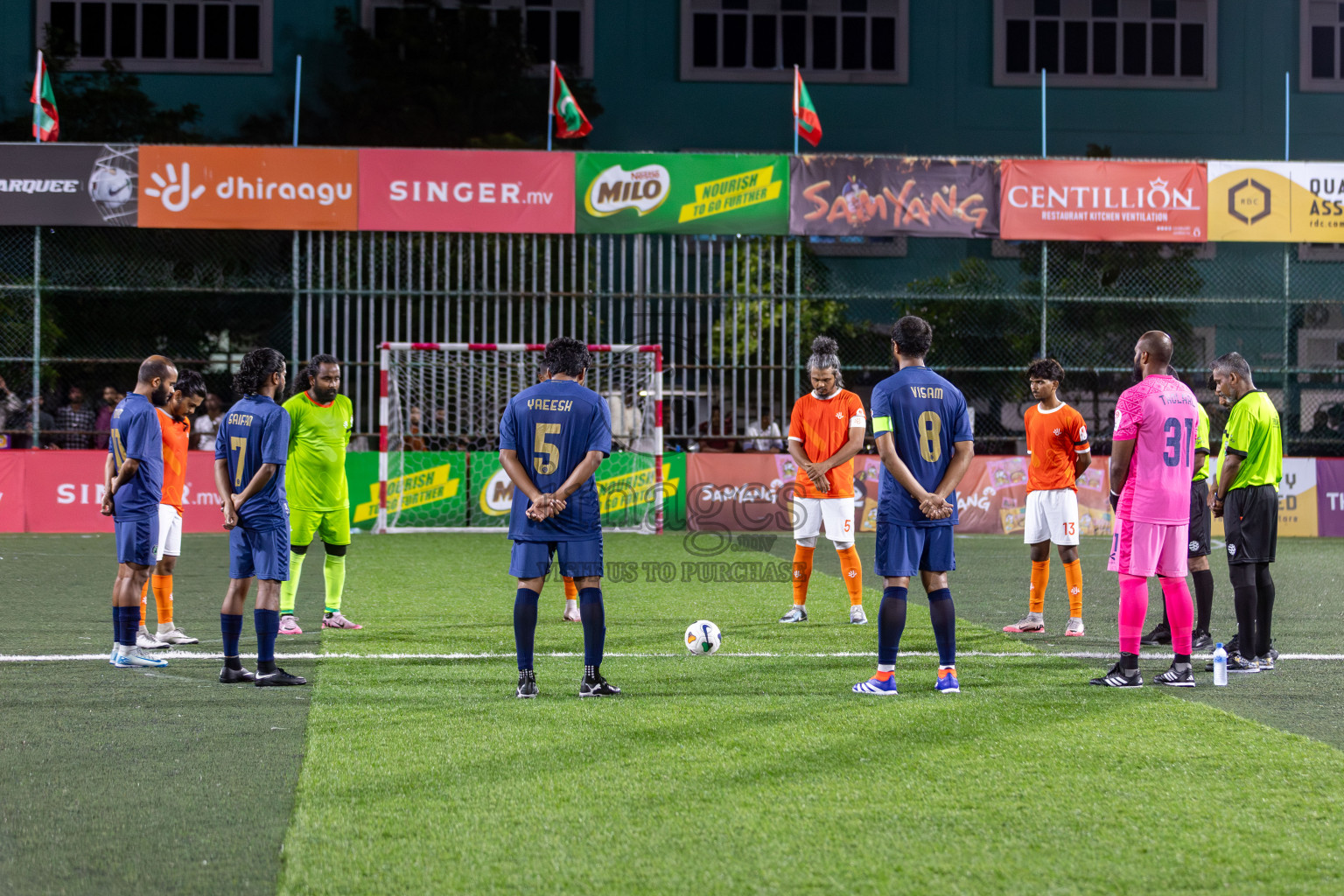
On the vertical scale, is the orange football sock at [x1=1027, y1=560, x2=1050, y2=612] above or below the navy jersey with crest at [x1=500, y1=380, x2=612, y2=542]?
below

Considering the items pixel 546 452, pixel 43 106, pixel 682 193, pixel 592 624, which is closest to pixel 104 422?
pixel 43 106

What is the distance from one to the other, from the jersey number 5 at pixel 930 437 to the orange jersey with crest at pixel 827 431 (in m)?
2.85

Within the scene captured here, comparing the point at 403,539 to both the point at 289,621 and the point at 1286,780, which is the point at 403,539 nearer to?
the point at 289,621

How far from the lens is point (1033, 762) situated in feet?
17.5

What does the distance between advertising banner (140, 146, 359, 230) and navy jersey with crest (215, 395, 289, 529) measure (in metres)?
12.2

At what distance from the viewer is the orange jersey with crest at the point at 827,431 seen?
32.0 feet

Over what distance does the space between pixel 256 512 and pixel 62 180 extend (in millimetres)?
13963

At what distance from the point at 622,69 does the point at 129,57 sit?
10424 mm

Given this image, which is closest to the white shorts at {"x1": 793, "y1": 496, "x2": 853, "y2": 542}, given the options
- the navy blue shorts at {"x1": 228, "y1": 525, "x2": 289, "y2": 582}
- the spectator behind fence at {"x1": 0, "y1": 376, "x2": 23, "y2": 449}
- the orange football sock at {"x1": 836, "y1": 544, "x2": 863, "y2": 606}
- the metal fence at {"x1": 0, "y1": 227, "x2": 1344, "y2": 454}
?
the orange football sock at {"x1": 836, "y1": 544, "x2": 863, "y2": 606}

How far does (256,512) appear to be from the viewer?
23.3ft

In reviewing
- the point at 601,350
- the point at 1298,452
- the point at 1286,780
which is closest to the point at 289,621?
the point at 1286,780

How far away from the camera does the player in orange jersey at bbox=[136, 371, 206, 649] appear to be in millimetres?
8641

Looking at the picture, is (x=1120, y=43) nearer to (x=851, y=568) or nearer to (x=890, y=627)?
(x=851, y=568)

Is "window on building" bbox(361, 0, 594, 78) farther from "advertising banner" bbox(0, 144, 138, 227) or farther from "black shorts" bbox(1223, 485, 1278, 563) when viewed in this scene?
"black shorts" bbox(1223, 485, 1278, 563)
